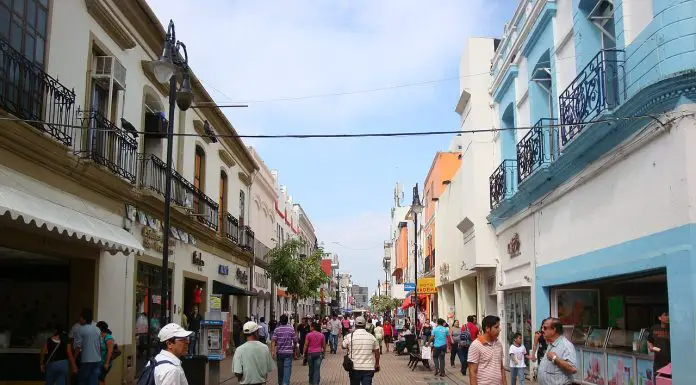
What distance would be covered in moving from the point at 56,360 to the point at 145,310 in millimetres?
5687

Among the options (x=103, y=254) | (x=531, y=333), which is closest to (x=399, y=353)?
(x=531, y=333)

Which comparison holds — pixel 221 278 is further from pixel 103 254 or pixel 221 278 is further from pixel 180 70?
pixel 180 70

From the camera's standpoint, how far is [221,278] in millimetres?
25156

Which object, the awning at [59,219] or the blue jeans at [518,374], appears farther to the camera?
the blue jeans at [518,374]

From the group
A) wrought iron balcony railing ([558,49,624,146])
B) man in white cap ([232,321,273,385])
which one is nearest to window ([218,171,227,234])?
wrought iron balcony railing ([558,49,624,146])

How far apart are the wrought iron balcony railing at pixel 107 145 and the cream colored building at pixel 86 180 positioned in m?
0.04

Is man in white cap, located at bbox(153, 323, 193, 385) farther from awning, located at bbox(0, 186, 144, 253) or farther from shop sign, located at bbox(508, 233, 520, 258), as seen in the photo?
shop sign, located at bbox(508, 233, 520, 258)

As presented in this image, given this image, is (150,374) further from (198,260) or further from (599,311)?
(198,260)

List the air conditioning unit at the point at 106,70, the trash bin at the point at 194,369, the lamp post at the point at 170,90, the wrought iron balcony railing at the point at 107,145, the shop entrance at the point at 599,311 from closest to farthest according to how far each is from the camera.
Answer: the lamp post at the point at 170,90
the trash bin at the point at 194,369
the wrought iron balcony railing at the point at 107,145
the shop entrance at the point at 599,311
the air conditioning unit at the point at 106,70

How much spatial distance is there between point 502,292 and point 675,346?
11070 mm

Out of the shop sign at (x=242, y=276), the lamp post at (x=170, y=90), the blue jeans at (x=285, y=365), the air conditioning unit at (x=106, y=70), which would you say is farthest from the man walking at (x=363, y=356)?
the shop sign at (x=242, y=276)

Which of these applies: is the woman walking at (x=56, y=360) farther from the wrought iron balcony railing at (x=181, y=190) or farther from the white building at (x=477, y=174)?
the white building at (x=477, y=174)

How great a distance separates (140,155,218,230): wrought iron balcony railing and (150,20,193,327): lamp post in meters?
4.03

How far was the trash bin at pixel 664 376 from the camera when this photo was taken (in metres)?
9.14
